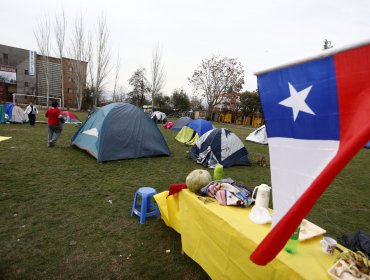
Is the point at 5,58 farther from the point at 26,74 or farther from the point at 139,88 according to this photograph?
the point at 139,88

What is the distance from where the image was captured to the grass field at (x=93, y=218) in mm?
2848

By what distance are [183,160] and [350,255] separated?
6.76m

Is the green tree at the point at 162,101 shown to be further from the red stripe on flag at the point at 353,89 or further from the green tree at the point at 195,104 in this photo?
the red stripe on flag at the point at 353,89

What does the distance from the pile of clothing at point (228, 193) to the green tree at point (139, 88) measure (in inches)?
1661

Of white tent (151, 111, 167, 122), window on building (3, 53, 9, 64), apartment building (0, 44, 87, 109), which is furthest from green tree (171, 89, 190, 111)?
window on building (3, 53, 9, 64)

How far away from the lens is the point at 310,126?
1340mm

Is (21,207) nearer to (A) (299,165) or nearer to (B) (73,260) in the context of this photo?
(B) (73,260)

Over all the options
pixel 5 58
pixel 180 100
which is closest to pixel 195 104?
pixel 180 100

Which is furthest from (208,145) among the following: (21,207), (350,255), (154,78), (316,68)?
(154,78)

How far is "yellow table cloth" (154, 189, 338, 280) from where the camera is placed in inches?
71.9

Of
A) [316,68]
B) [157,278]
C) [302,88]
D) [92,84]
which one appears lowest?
[157,278]

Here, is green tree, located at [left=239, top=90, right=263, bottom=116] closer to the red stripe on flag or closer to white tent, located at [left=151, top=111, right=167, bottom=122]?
white tent, located at [left=151, top=111, right=167, bottom=122]

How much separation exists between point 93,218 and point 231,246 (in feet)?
8.56

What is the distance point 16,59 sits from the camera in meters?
43.0
